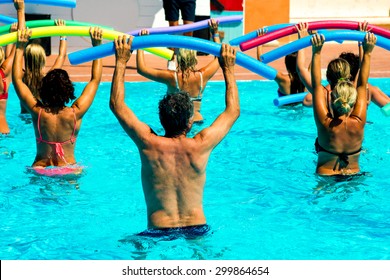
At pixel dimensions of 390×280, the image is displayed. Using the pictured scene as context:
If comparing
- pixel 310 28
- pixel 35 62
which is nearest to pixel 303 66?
pixel 310 28

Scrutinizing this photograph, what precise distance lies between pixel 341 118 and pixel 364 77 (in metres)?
0.45

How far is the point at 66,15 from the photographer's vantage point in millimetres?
16953

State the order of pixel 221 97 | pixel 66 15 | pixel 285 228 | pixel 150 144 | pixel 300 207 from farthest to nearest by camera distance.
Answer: pixel 66 15
pixel 221 97
pixel 300 207
pixel 285 228
pixel 150 144

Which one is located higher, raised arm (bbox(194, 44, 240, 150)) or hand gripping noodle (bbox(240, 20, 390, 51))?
hand gripping noodle (bbox(240, 20, 390, 51))

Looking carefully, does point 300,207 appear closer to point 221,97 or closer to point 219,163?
point 219,163

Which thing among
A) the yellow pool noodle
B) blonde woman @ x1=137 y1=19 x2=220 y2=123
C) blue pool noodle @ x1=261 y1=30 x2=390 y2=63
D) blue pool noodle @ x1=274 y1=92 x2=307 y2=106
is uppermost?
the yellow pool noodle

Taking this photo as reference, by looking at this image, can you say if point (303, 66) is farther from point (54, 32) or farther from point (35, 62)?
point (35, 62)

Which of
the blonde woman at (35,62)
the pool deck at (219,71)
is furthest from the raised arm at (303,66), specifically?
the pool deck at (219,71)

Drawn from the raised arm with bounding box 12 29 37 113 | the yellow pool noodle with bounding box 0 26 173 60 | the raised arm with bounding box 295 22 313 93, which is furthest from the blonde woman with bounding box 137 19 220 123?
the yellow pool noodle with bounding box 0 26 173 60

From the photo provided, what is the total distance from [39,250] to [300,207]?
262cm

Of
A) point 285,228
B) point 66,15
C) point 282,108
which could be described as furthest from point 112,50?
point 66,15

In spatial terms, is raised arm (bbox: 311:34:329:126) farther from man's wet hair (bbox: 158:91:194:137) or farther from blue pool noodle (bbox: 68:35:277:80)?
man's wet hair (bbox: 158:91:194:137)

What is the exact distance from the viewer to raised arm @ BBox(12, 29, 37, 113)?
730 centimetres

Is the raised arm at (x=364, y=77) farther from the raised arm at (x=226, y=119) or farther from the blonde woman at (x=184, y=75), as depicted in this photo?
the blonde woman at (x=184, y=75)
